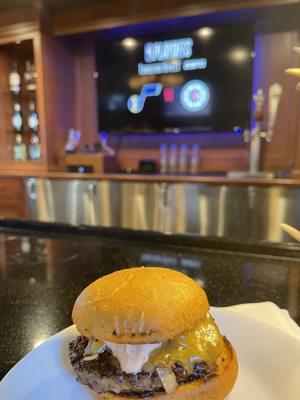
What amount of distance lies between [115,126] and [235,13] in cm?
142

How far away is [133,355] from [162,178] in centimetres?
209

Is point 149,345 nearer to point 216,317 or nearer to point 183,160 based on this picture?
point 216,317

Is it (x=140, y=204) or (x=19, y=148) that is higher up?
(x=19, y=148)

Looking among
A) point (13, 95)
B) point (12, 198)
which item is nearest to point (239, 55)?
point (13, 95)

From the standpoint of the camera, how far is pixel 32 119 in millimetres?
3307

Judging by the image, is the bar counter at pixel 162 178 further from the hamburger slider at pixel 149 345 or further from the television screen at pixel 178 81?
the hamburger slider at pixel 149 345

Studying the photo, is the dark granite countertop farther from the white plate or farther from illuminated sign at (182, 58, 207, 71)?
illuminated sign at (182, 58, 207, 71)

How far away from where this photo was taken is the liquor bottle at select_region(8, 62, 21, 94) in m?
3.36

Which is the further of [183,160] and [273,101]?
[183,160]

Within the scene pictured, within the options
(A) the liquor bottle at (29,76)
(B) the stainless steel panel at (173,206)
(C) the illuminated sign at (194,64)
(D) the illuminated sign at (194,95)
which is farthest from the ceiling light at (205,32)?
(A) the liquor bottle at (29,76)

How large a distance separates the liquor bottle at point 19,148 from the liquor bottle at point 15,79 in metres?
0.47

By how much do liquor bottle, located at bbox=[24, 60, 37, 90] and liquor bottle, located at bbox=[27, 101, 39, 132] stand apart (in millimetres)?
169

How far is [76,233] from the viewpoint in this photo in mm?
1185

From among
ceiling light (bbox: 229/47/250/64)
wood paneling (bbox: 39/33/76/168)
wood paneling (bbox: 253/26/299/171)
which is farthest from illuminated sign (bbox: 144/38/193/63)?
wood paneling (bbox: 39/33/76/168)
